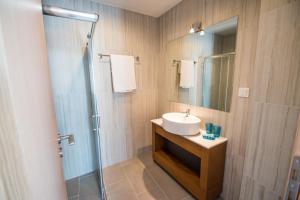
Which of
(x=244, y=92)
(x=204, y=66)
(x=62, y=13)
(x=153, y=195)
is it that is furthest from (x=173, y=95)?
(x=62, y=13)

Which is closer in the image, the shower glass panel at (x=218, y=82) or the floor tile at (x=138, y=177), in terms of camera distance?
the shower glass panel at (x=218, y=82)

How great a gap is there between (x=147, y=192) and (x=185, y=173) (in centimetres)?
55

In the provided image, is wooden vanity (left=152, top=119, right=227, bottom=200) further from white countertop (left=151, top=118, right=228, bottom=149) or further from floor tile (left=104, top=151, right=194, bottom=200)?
floor tile (left=104, top=151, right=194, bottom=200)

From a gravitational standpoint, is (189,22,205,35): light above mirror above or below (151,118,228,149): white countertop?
above

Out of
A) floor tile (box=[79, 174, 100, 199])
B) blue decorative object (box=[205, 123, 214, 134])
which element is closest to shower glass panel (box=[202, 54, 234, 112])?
blue decorative object (box=[205, 123, 214, 134])

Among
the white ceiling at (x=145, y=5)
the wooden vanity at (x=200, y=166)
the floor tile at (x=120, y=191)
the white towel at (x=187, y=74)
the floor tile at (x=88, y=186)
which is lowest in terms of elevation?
the floor tile at (x=88, y=186)

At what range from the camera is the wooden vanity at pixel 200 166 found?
1.40 meters

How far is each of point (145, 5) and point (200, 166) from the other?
2333 millimetres

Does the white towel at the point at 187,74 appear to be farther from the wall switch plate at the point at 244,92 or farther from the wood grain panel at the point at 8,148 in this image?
the wood grain panel at the point at 8,148

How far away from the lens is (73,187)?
71.4 inches

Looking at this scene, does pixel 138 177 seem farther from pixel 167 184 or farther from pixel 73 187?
pixel 73 187

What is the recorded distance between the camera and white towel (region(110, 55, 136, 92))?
2.00 m

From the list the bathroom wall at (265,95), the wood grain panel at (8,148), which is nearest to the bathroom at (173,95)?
the bathroom wall at (265,95)

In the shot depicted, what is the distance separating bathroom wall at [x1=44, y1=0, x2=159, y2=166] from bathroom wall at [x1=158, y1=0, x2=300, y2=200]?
1217 millimetres
